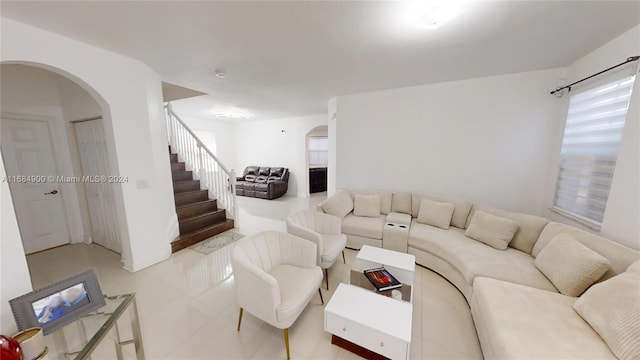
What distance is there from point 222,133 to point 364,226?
21.6ft

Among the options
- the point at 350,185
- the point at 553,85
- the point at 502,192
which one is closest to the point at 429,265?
the point at 502,192

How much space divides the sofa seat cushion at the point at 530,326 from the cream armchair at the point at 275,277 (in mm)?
1267

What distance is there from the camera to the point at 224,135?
7.71 meters

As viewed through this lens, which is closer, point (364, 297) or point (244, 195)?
point (364, 297)

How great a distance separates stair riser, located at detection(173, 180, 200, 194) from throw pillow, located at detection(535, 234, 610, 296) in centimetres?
512

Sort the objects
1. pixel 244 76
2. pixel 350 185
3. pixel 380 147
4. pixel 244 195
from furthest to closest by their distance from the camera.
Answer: pixel 244 195 → pixel 350 185 → pixel 380 147 → pixel 244 76

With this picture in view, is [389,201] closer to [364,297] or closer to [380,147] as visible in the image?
[380,147]

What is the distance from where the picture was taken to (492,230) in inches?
96.3

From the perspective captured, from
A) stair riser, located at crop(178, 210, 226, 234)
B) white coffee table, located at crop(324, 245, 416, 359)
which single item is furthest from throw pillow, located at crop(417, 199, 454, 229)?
stair riser, located at crop(178, 210, 226, 234)

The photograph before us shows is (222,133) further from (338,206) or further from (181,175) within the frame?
(338,206)

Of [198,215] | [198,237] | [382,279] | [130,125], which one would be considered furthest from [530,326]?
[198,215]

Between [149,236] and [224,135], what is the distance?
5.58m

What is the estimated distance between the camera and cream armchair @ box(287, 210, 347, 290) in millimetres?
2258

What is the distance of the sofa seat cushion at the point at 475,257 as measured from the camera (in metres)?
1.88
